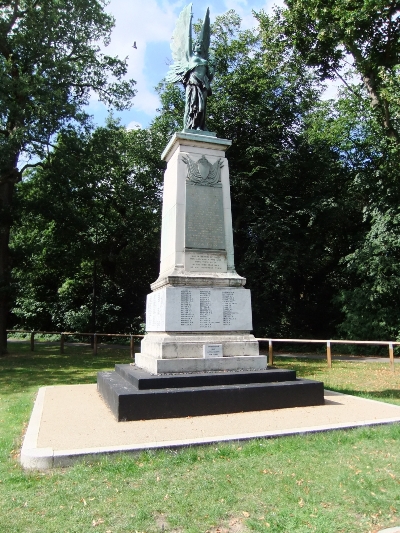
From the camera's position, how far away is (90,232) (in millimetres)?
23641

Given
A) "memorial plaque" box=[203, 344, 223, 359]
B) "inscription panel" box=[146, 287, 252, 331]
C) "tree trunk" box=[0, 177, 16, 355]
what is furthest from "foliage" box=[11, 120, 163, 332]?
"memorial plaque" box=[203, 344, 223, 359]

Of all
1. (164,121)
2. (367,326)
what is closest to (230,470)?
(367,326)

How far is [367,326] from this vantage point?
18516mm

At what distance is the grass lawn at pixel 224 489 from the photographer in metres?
3.30

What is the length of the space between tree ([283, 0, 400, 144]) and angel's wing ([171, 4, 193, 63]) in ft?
25.7

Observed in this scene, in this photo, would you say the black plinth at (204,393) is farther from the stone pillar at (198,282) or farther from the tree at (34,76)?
the tree at (34,76)

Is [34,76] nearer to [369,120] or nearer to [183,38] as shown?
[183,38]

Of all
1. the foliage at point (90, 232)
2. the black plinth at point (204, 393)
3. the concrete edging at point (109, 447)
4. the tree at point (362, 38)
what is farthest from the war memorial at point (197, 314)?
the foliage at point (90, 232)

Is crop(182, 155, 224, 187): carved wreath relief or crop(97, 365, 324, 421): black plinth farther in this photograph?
crop(182, 155, 224, 187): carved wreath relief

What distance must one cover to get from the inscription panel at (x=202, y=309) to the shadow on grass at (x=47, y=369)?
4.22m

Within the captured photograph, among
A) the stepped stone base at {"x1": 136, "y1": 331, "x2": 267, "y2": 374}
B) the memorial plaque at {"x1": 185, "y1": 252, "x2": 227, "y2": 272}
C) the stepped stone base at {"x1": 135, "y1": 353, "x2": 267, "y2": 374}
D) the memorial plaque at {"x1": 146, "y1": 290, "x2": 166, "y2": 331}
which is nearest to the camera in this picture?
the stepped stone base at {"x1": 135, "y1": 353, "x2": 267, "y2": 374}

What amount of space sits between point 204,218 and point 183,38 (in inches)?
174

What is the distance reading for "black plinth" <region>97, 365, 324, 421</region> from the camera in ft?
20.3

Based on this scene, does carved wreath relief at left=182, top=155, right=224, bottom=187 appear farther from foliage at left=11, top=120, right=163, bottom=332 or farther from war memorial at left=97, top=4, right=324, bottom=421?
foliage at left=11, top=120, right=163, bottom=332
